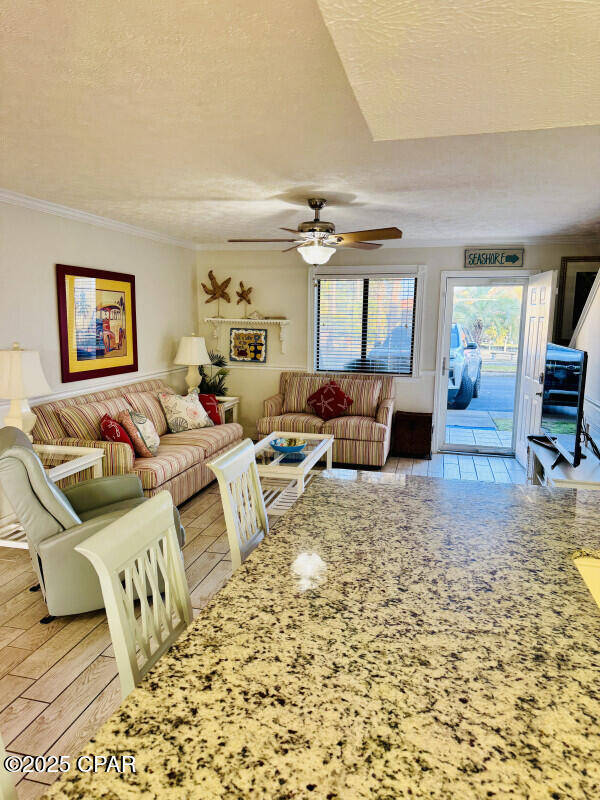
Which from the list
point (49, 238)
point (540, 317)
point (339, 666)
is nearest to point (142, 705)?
point (339, 666)

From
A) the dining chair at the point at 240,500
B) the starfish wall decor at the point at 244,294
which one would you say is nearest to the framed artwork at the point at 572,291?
the starfish wall decor at the point at 244,294

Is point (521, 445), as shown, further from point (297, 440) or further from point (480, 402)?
point (297, 440)

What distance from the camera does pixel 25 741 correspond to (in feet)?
6.49

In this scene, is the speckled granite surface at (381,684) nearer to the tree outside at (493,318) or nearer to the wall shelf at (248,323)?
the tree outside at (493,318)

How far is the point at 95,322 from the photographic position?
15.6 ft

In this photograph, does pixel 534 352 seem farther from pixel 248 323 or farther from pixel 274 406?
pixel 248 323

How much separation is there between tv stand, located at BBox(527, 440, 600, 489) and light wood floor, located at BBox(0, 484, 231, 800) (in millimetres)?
2034

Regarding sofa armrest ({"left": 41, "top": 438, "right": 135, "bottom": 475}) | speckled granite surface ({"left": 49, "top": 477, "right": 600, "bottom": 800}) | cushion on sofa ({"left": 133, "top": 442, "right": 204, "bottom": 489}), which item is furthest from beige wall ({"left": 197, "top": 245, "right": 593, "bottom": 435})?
speckled granite surface ({"left": 49, "top": 477, "right": 600, "bottom": 800})

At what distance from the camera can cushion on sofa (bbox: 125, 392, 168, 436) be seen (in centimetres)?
491

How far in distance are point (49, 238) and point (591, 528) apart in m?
4.22

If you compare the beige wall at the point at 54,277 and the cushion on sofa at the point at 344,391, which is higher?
the beige wall at the point at 54,277

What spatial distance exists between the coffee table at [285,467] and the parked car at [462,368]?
237cm

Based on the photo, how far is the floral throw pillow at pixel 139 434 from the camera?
4.25 meters

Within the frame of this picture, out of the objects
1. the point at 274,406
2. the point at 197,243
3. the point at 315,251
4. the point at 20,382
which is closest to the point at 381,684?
the point at 20,382
